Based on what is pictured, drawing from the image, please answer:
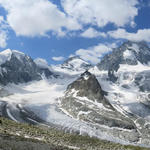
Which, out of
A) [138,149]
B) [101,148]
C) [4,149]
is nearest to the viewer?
[4,149]

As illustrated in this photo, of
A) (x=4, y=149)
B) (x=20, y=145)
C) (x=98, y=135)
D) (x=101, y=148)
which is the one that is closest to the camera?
(x=4, y=149)

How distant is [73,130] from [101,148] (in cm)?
12423

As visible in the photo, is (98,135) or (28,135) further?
(98,135)

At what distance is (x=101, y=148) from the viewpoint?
76.8m

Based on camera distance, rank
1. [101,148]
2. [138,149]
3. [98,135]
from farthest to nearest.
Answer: [98,135], [138,149], [101,148]

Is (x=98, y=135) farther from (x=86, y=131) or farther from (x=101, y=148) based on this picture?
(x=101, y=148)

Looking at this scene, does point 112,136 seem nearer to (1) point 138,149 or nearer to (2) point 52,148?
(1) point 138,149

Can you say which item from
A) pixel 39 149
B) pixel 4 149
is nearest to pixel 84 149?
pixel 39 149

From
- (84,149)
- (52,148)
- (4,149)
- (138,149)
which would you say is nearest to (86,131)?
(138,149)

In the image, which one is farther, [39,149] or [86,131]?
[86,131]

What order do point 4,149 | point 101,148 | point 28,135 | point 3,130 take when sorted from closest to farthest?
point 4,149
point 3,130
point 28,135
point 101,148

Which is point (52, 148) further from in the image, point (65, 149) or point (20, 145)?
point (20, 145)

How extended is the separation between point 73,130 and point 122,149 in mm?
120154

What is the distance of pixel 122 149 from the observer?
3201 inches
